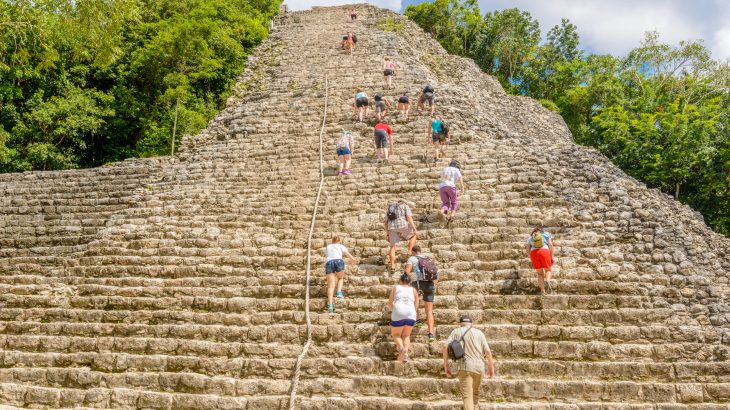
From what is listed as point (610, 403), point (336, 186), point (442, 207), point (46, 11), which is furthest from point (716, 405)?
point (46, 11)

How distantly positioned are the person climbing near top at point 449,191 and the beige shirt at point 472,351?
3.15 metres

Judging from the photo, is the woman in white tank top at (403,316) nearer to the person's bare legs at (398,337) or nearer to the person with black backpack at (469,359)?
the person's bare legs at (398,337)

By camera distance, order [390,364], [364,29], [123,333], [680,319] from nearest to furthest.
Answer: [390,364] → [680,319] → [123,333] → [364,29]

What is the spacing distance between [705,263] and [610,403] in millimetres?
3641

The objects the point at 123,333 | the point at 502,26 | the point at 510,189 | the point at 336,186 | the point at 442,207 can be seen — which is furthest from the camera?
the point at 502,26

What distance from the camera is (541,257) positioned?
546 cm

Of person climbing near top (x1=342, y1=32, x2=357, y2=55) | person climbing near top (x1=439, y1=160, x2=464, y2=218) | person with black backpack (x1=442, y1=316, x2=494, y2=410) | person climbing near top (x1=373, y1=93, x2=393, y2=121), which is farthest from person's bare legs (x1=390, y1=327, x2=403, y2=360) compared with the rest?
person climbing near top (x1=342, y1=32, x2=357, y2=55)

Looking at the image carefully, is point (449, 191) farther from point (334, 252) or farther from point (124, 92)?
point (124, 92)

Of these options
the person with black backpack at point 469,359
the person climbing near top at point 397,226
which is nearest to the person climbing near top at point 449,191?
the person climbing near top at point 397,226

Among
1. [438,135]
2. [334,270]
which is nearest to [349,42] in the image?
[438,135]

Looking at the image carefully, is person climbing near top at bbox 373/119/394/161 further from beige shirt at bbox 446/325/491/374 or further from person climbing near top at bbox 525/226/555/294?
beige shirt at bbox 446/325/491/374

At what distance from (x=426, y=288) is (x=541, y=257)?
5.11 ft

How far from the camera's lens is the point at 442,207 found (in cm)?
713

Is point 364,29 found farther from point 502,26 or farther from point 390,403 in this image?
point 390,403
